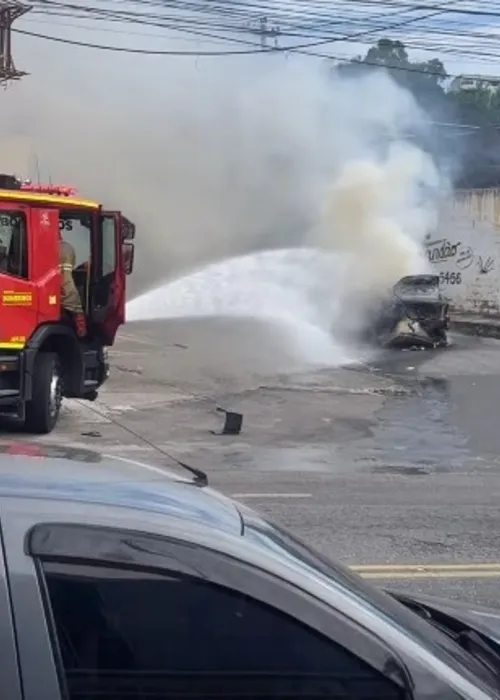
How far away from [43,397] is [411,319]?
53.0 ft

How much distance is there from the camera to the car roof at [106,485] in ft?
7.62

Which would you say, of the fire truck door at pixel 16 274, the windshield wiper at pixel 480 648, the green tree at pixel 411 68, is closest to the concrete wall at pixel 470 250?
the green tree at pixel 411 68

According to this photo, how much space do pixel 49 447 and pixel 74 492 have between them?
68cm

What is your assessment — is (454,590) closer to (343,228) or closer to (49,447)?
(49,447)

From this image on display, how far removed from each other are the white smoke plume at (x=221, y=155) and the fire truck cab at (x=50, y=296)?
61.5 feet

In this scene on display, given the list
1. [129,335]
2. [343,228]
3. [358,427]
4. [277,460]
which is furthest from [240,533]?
[343,228]

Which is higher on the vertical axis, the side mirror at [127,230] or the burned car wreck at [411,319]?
the side mirror at [127,230]

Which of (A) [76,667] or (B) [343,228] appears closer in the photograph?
(A) [76,667]

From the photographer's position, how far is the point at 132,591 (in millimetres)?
2188

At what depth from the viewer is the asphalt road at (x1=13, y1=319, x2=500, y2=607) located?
782 centimetres

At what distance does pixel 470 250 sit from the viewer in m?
38.3

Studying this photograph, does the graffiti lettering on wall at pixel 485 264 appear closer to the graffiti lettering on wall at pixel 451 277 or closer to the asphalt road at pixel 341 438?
the graffiti lettering on wall at pixel 451 277

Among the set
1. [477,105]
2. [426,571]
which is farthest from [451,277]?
[426,571]

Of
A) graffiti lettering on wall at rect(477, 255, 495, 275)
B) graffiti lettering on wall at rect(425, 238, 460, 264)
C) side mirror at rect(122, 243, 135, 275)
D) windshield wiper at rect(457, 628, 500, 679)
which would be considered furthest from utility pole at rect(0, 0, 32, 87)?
windshield wiper at rect(457, 628, 500, 679)
